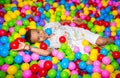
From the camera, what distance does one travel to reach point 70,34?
199 centimetres

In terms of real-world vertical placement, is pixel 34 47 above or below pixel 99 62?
above

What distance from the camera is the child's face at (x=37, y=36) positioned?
1.83m

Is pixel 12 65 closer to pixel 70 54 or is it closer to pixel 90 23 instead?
pixel 70 54

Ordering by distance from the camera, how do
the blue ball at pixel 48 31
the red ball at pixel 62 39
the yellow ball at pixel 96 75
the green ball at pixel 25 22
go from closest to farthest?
the yellow ball at pixel 96 75 → the red ball at pixel 62 39 → the blue ball at pixel 48 31 → the green ball at pixel 25 22

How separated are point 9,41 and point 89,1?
1.28m

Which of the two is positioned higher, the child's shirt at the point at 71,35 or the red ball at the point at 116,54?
the child's shirt at the point at 71,35

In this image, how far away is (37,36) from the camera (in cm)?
184

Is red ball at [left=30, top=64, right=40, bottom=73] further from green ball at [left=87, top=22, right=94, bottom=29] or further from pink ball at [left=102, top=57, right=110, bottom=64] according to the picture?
green ball at [left=87, top=22, right=94, bottom=29]

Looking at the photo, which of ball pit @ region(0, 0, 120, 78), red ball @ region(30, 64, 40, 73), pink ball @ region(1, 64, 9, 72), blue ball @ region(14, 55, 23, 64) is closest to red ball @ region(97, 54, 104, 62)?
ball pit @ region(0, 0, 120, 78)

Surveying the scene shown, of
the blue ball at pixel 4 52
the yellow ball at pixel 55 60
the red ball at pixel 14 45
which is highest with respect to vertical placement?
the red ball at pixel 14 45

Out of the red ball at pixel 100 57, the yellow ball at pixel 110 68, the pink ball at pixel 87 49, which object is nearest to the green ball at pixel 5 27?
the pink ball at pixel 87 49

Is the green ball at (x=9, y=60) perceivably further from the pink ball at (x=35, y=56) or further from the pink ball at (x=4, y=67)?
the pink ball at (x=35, y=56)

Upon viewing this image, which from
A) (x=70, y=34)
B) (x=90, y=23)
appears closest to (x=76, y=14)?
(x=90, y=23)

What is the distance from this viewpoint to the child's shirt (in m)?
1.92
